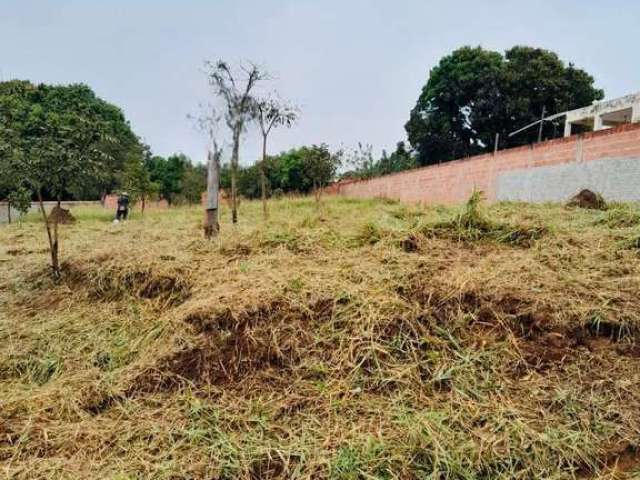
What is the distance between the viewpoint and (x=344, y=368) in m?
1.92

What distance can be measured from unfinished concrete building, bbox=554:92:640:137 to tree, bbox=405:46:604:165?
15.2 ft

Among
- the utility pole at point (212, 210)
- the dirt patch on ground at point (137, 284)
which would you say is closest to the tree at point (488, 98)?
the utility pole at point (212, 210)

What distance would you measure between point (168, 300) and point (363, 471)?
5.66 ft

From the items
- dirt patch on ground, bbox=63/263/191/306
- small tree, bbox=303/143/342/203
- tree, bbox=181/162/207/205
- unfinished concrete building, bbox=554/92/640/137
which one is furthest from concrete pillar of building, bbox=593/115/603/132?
tree, bbox=181/162/207/205

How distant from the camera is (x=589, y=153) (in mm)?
5883

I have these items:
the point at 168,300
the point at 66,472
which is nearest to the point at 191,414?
the point at 66,472

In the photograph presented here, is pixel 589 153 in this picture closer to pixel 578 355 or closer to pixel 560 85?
pixel 578 355

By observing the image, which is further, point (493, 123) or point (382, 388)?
point (493, 123)

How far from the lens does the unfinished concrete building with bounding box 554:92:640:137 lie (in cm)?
1041

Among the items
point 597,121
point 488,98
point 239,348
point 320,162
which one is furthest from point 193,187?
point 239,348

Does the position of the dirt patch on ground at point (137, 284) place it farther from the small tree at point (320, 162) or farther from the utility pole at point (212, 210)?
the small tree at point (320, 162)

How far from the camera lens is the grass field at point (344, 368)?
151cm

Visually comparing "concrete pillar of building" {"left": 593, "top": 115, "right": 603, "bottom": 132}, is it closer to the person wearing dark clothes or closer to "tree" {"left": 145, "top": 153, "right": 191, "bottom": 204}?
the person wearing dark clothes

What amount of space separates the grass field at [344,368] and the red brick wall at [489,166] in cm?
324
